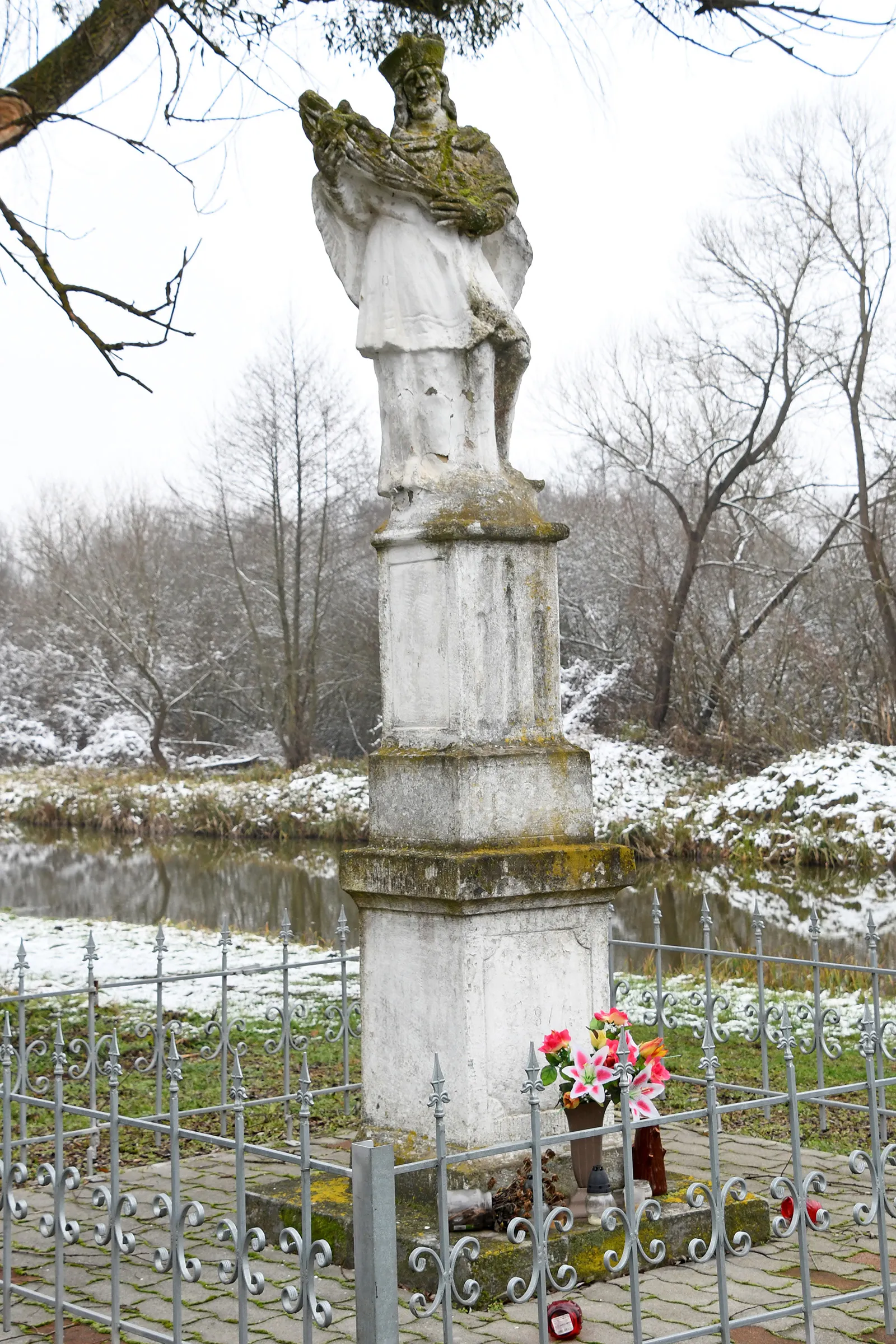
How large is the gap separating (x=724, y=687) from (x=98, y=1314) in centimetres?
2202

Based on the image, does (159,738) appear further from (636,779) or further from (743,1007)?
(743,1007)

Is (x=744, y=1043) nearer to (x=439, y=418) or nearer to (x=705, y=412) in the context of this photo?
(x=439, y=418)

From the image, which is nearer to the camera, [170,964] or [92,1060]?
[92,1060]

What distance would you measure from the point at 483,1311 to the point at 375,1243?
1.35 m

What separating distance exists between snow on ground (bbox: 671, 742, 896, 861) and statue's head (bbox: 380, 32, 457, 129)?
14.7 m

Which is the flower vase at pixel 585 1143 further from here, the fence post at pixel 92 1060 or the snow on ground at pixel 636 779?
the snow on ground at pixel 636 779

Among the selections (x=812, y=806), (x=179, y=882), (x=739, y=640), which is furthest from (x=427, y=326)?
(x=739, y=640)

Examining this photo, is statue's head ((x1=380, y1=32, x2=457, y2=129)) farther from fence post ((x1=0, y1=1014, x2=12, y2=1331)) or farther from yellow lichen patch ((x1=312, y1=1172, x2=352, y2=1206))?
yellow lichen patch ((x1=312, y1=1172, x2=352, y2=1206))

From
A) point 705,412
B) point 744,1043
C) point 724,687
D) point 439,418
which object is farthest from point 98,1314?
point 705,412

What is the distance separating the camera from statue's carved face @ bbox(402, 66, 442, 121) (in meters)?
5.90

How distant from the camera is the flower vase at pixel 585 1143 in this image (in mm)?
5098

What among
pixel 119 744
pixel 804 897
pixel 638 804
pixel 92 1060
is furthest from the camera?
pixel 119 744

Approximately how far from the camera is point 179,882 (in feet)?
67.1

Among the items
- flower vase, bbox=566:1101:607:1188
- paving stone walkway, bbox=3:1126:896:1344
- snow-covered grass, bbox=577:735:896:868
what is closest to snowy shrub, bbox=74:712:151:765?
snow-covered grass, bbox=577:735:896:868
